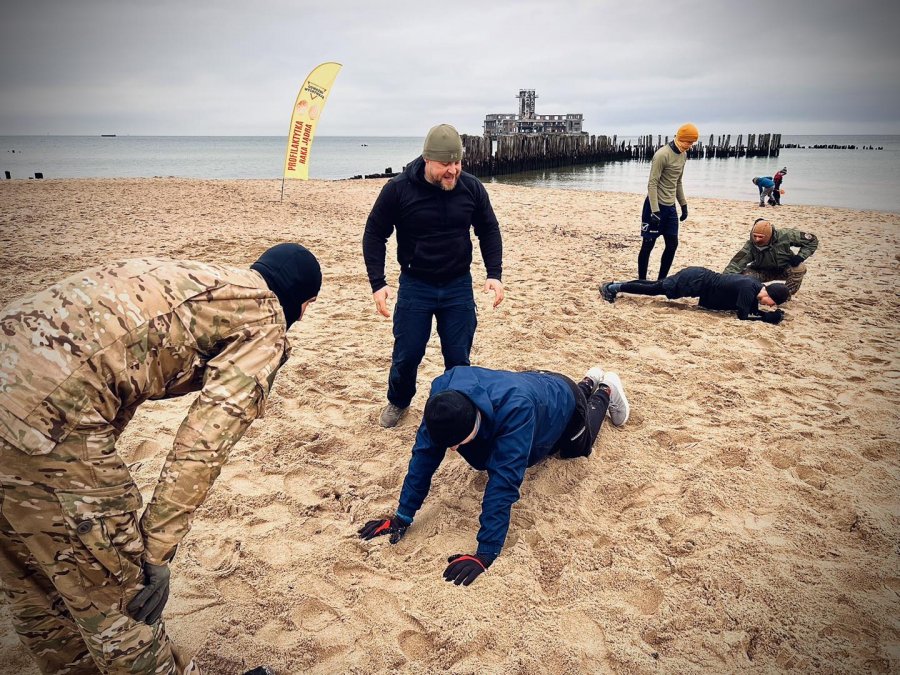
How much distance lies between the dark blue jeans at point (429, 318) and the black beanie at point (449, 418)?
3.66 feet

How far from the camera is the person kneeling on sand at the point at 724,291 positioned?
564cm

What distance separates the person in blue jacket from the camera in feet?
8.00

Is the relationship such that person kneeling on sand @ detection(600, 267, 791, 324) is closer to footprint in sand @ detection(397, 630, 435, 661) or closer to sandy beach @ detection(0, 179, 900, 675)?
sandy beach @ detection(0, 179, 900, 675)

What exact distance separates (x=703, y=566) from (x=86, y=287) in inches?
112

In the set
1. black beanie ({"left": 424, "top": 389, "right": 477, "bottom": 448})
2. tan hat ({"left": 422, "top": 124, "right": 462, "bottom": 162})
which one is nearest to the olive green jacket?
tan hat ({"left": 422, "top": 124, "right": 462, "bottom": 162})

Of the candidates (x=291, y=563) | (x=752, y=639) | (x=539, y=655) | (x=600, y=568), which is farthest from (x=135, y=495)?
(x=752, y=639)

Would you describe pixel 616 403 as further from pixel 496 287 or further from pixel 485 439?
A: pixel 485 439

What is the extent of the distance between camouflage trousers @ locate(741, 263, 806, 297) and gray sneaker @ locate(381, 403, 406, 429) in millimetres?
4745

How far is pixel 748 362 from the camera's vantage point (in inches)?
185

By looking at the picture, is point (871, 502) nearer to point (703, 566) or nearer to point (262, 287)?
point (703, 566)

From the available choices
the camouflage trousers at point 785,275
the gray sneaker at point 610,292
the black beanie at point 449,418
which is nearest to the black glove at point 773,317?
the camouflage trousers at point 785,275

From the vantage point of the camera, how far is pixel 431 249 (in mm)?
3383

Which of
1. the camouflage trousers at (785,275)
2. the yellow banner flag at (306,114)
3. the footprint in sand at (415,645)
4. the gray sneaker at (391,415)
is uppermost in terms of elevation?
the yellow banner flag at (306,114)

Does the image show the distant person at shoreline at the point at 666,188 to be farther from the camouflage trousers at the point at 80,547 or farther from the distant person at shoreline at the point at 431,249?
the camouflage trousers at the point at 80,547
